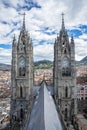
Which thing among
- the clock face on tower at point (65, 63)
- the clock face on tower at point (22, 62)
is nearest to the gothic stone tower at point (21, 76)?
the clock face on tower at point (22, 62)

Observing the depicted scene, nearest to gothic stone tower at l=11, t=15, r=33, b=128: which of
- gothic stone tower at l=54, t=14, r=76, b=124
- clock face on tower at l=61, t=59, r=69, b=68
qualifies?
gothic stone tower at l=54, t=14, r=76, b=124

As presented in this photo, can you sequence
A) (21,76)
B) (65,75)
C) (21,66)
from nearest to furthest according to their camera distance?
(65,75) → (21,76) → (21,66)

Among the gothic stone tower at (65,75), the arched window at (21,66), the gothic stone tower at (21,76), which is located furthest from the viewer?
the arched window at (21,66)

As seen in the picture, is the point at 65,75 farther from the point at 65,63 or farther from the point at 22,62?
the point at 22,62

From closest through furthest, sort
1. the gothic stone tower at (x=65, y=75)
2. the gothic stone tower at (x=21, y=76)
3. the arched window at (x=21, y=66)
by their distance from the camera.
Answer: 1. the gothic stone tower at (x=65, y=75)
2. the gothic stone tower at (x=21, y=76)
3. the arched window at (x=21, y=66)

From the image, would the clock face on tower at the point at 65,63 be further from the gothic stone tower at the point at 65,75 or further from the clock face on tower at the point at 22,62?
the clock face on tower at the point at 22,62

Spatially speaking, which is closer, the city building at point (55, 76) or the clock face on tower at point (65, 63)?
the city building at point (55, 76)

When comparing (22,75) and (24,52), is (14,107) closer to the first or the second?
(22,75)

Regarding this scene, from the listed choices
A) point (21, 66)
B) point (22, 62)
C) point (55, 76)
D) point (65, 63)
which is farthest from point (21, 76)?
point (65, 63)
